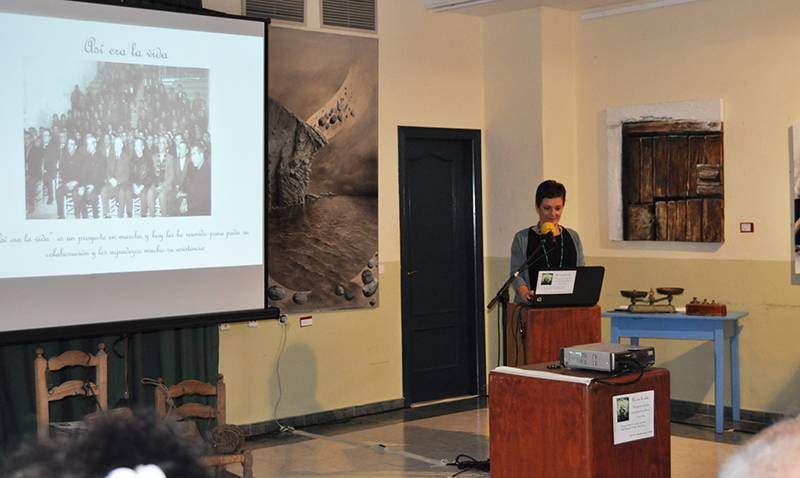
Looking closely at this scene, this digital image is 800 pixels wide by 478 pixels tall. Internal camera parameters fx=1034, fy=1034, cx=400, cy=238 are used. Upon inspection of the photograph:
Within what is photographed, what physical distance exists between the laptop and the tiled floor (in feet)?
3.62

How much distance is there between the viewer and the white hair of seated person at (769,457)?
3.43ft

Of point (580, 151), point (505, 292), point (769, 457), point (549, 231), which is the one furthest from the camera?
point (580, 151)

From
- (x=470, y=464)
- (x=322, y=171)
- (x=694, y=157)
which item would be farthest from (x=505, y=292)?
(x=694, y=157)

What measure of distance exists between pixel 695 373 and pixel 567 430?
372cm

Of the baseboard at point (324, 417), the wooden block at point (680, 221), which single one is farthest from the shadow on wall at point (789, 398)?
the baseboard at point (324, 417)

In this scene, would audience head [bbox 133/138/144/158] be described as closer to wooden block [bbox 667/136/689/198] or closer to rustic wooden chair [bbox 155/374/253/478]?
rustic wooden chair [bbox 155/374/253/478]

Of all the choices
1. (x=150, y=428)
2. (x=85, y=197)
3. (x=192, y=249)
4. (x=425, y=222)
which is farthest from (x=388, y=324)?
(x=150, y=428)

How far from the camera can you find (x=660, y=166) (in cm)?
764

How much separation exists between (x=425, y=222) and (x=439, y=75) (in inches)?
46.2

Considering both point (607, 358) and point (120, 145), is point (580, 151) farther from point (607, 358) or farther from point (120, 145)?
point (607, 358)

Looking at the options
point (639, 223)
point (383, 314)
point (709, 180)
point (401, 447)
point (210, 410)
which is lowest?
point (401, 447)

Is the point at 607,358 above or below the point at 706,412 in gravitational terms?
above

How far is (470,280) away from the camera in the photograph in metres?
8.52

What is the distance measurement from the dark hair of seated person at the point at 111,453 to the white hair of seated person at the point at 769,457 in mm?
556
